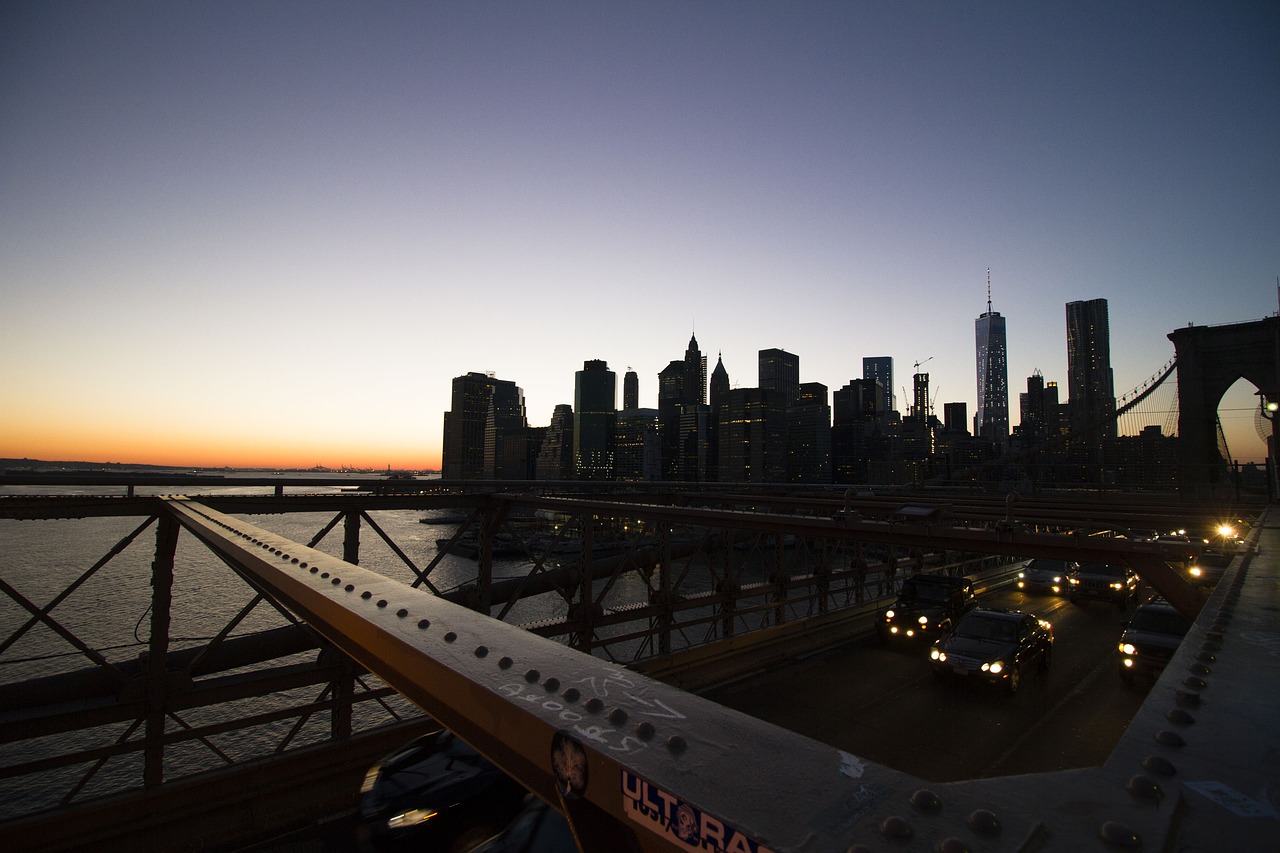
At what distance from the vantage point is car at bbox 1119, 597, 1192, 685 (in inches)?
496

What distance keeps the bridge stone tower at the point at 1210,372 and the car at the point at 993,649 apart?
34123 millimetres

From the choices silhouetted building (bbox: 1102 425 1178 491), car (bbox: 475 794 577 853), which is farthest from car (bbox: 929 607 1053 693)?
silhouetted building (bbox: 1102 425 1178 491)

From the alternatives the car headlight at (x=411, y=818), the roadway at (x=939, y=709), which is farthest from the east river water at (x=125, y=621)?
the roadway at (x=939, y=709)

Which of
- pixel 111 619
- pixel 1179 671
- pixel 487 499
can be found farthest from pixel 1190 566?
pixel 111 619

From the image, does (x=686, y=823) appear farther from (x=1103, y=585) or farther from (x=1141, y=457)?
(x=1141, y=457)

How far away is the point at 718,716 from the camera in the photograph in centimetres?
140

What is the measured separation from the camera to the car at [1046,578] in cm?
2473

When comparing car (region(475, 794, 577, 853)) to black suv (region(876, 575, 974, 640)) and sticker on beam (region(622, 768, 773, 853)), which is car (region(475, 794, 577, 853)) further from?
black suv (region(876, 575, 974, 640))

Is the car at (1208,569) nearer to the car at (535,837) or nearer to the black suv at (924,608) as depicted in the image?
the car at (535,837)

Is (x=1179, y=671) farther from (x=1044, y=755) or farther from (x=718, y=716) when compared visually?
(x=1044, y=755)

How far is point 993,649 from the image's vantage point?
1316cm

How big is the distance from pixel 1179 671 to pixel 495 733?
2.54 meters

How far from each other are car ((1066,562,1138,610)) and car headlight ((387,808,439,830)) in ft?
82.6

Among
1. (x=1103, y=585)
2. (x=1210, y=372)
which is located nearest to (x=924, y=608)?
(x=1103, y=585)
